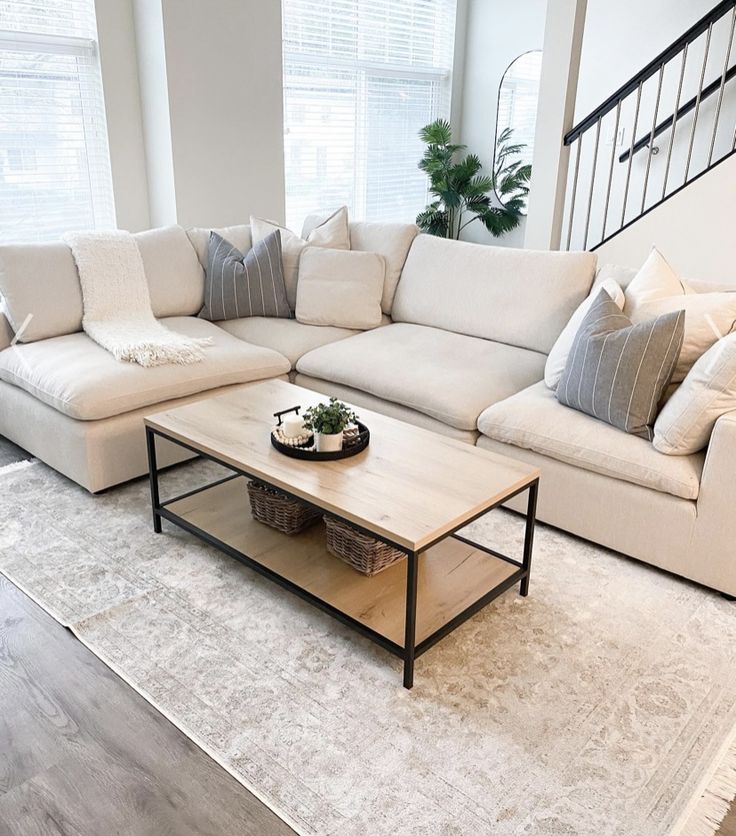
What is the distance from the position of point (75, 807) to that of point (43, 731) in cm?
27

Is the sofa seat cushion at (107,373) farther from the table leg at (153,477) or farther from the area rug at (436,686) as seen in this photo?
the area rug at (436,686)

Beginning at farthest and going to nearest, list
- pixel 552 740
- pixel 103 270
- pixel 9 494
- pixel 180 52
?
1. pixel 180 52
2. pixel 103 270
3. pixel 9 494
4. pixel 552 740

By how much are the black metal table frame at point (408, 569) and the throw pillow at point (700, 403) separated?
48cm

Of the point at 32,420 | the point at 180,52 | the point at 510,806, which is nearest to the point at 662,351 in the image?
the point at 510,806

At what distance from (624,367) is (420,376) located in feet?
2.86

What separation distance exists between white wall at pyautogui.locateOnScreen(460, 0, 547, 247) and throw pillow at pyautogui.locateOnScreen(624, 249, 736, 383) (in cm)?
397

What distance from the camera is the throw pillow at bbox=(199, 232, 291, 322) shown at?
3.86m

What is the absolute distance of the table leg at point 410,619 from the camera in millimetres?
1890

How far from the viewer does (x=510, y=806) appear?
5.52 ft

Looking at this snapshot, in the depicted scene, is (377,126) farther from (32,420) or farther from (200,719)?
(200,719)

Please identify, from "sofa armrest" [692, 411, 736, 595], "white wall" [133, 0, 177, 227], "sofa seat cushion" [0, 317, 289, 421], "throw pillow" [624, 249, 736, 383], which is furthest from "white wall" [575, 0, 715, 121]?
"sofa armrest" [692, 411, 736, 595]

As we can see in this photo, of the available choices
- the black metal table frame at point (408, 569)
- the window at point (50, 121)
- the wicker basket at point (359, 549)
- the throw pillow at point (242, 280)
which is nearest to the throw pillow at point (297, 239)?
the throw pillow at point (242, 280)

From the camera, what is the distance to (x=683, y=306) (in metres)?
2.69

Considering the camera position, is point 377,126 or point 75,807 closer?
point 75,807
